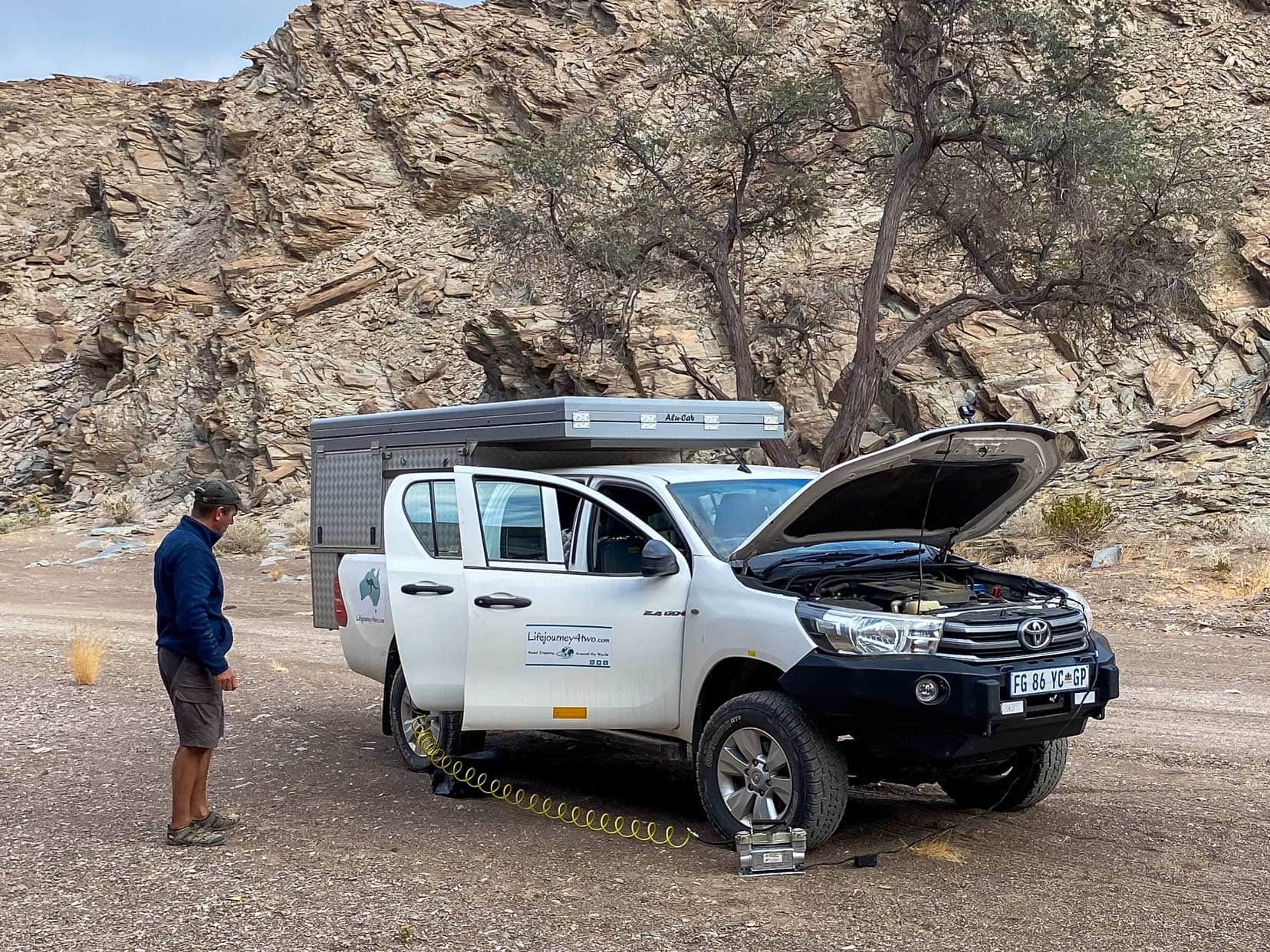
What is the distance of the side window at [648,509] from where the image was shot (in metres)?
6.84

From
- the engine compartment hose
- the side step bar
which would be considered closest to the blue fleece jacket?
the engine compartment hose

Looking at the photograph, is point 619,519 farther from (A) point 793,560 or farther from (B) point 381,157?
(B) point 381,157

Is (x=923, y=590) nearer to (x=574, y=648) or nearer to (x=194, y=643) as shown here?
(x=574, y=648)

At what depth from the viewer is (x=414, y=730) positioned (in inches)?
309

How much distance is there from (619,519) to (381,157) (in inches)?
1500

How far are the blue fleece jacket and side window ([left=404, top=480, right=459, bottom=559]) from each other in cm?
150

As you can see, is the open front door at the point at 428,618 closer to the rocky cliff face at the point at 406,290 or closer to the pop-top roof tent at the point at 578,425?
the pop-top roof tent at the point at 578,425

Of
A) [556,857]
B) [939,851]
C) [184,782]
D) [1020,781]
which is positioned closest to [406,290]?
[184,782]

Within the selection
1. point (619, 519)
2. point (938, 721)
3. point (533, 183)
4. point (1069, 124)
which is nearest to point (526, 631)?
point (619, 519)

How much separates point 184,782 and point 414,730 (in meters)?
1.80

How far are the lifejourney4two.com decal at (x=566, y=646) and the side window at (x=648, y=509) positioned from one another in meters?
0.60

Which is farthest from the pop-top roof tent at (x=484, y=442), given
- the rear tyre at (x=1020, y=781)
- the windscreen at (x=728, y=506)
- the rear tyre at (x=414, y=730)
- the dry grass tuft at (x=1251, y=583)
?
the dry grass tuft at (x=1251, y=583)

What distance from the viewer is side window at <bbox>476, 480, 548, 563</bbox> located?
7000 millimetres

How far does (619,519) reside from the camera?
22.6ft
